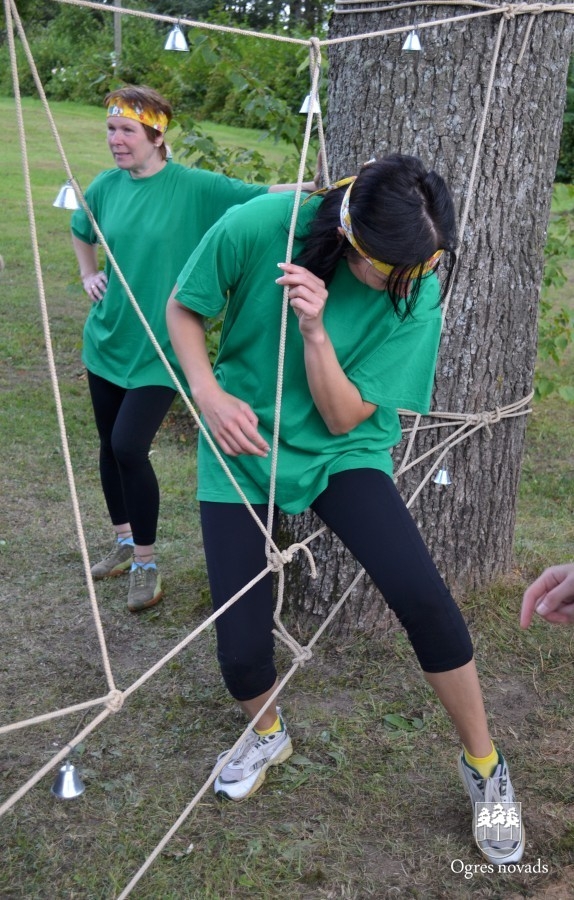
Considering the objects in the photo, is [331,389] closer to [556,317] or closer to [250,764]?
[250,764]

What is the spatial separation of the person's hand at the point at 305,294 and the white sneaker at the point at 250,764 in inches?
40.5

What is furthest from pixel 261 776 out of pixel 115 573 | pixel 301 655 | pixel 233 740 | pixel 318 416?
pixel 115 573

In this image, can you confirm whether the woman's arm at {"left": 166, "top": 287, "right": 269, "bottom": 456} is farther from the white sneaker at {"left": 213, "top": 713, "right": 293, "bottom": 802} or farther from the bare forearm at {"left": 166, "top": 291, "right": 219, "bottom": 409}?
the white sneaker at {"left": 213, "top": 713, "right": 293, "bottom": 802}

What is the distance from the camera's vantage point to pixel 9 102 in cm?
1711

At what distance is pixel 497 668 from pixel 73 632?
1.31 metres

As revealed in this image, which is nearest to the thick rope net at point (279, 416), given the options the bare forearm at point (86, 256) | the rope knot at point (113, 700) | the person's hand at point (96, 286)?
the rope knot at point (113, 700)

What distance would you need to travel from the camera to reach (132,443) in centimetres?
306

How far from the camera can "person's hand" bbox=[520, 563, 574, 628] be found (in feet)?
5.62

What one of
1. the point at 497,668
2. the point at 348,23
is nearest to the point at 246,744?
the point at 497,668

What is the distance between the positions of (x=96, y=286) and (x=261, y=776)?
5.66 ft

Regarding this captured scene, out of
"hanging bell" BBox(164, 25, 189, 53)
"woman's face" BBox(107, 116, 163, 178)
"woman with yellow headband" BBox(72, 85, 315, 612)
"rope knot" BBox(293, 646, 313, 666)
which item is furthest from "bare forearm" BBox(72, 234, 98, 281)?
"rope knot" BBox(293, 646, 313, 666)

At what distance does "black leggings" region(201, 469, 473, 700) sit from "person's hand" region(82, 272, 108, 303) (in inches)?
52.3

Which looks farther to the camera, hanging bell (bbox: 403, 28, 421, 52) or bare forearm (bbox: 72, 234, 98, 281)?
bare forearm (bbox: 72, 234, 98, 281)

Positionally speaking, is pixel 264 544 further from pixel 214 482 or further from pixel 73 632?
pixel 73 632
